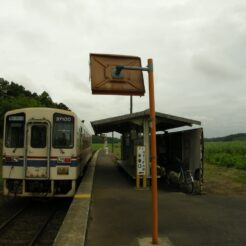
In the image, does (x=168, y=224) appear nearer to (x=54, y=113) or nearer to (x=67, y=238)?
(x=67, y=238)

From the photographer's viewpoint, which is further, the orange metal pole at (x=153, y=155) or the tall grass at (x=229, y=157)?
the tall grass at (x=229, y=157)

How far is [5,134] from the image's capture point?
11156 millimetres

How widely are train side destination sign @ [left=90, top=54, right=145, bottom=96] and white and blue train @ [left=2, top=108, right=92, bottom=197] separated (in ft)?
15.6

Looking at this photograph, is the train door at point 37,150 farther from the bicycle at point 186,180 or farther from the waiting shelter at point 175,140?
the bicycle at point 186,180

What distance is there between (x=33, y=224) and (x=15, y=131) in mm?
2915

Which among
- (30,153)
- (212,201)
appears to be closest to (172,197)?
(212,201)

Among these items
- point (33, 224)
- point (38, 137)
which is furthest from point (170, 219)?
point (38, 137)

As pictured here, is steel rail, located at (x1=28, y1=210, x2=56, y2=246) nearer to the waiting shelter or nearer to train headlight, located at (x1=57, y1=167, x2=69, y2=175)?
train headlight, located at (x1=57, y1=167, x2=69, y2=175)

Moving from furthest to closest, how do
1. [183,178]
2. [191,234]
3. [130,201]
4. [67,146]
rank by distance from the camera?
1. [183,178]
2. [67,146]
3. [130,201]
4. [191,234]

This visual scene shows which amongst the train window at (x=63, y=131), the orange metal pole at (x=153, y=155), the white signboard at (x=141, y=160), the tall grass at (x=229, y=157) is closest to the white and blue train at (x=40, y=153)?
the train window at (x=63, y=131)

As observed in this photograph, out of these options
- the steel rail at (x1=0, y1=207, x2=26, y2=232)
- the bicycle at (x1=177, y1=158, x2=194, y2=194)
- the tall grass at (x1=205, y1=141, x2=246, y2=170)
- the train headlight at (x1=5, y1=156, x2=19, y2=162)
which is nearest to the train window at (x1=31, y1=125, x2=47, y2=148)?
the train headlight at (x1=5, y1=156, x2=19, y2=162)

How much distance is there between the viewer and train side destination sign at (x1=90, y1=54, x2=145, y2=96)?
650 centimetres

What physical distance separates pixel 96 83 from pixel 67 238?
2.60 metres

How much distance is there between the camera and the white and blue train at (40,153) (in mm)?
10781
